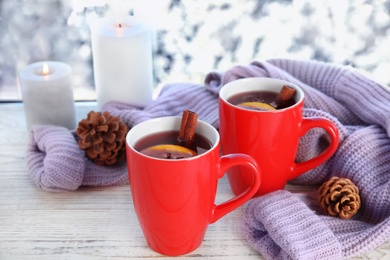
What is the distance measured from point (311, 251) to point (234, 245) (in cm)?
10

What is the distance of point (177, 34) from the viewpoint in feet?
3.20

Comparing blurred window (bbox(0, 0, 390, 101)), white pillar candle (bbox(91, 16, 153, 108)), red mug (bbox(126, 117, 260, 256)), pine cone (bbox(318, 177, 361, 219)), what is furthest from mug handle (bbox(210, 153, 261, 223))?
blurred window (bbox(0, 0, 390, 101))

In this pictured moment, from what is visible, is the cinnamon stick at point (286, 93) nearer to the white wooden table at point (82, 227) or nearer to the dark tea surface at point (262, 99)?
the dark tea surface at point (262, 99)

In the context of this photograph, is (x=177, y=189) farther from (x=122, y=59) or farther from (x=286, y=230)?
(x=122, y=59)

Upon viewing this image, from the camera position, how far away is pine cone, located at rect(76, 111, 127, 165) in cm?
73

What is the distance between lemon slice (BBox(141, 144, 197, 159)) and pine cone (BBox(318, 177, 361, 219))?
187 mm

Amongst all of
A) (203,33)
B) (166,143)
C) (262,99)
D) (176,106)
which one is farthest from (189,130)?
(203,33)

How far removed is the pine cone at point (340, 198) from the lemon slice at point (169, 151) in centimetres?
19

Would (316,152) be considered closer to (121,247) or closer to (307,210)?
(307,210)

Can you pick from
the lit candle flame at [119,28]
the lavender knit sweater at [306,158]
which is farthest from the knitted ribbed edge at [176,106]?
the lit candle flame at [119,28]

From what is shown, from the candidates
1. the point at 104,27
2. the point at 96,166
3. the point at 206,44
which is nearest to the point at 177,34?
the point at 206,44

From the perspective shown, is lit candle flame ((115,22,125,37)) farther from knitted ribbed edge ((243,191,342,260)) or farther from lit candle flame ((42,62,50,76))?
knitted ribbed edge ((243,191,342,260))

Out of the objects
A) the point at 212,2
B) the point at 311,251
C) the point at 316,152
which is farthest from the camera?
the point at 212,2

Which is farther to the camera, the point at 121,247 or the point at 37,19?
the point at 37,19
